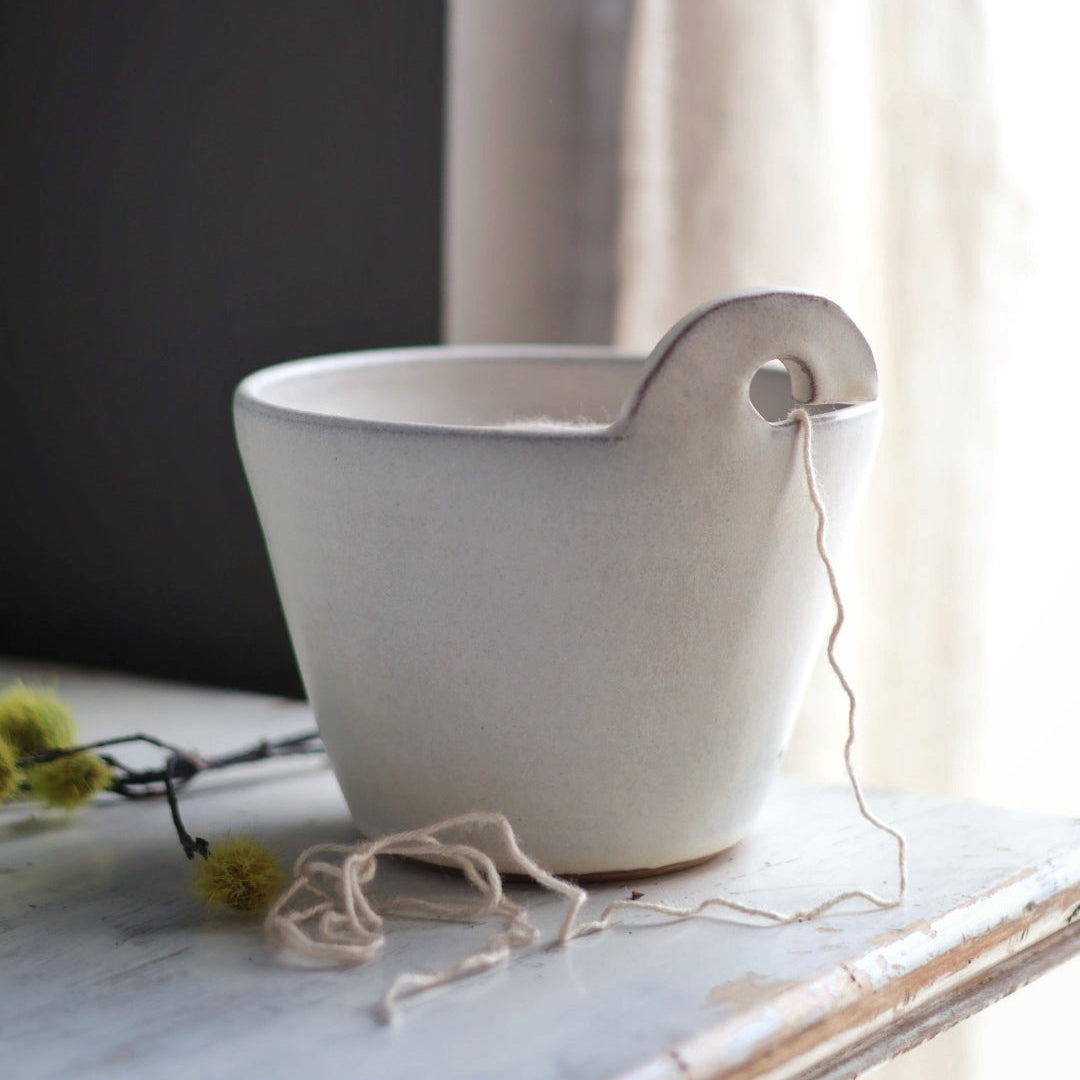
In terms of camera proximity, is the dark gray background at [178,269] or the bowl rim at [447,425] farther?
the dark gray background at [178,269]

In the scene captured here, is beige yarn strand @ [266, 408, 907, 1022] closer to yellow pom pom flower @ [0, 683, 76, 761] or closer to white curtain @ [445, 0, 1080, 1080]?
yellow pom pom flower @ [0, 683, 76, 761]

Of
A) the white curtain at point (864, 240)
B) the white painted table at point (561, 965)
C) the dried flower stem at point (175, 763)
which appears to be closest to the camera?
the white painted table at point (561, 965)

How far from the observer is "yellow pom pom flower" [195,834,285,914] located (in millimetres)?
517

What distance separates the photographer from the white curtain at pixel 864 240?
0.85 meters

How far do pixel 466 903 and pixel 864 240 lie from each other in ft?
1.70

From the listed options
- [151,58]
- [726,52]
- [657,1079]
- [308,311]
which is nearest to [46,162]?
[151,58]

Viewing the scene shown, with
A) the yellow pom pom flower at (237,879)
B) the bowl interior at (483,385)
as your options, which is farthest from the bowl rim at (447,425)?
Result: the yellow pom pom flower at (237,879)

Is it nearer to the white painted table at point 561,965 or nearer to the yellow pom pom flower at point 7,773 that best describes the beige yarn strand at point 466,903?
the white painted table at point 561,965

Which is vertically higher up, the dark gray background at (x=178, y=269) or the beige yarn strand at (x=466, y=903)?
the dark gray background at (x=178, y=269)

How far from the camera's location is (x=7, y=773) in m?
0.61

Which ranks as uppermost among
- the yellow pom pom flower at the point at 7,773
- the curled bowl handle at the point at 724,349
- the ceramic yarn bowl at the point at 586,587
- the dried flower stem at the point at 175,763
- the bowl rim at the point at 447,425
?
the curled bowl handle at the point at 724,349

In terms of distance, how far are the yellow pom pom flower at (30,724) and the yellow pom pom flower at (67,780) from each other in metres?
0.02

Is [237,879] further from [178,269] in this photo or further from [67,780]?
[178,269]

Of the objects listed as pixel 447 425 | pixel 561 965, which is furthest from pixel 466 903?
pixel 447 425
